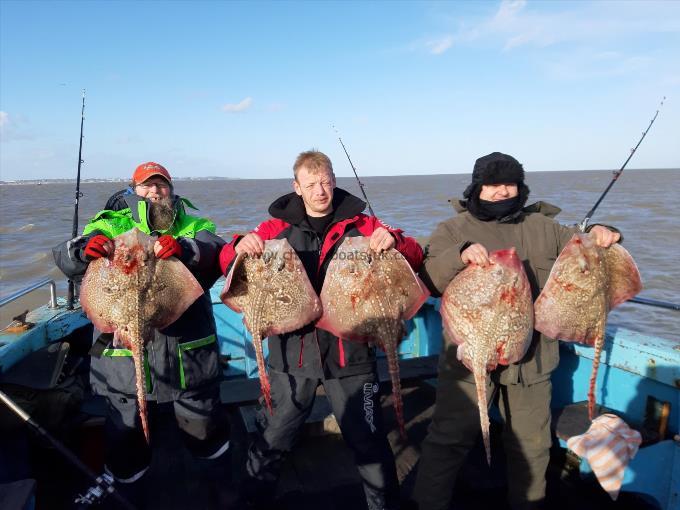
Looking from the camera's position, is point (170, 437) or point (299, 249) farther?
point (170, 437)

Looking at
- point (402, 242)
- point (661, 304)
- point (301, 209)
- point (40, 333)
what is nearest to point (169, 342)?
point (301, 209)

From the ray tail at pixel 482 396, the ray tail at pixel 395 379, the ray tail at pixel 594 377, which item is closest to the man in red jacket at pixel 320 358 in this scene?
the ray tail at pixel 395 379

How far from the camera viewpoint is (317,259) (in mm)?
3303

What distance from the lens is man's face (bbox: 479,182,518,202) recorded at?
325cm

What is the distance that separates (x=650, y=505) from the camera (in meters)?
Result: 3.62

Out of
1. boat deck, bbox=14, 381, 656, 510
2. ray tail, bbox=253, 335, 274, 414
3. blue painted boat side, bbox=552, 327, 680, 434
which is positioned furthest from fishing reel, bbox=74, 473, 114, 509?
blue painted boat side, bbox=552, 327, 680, 434

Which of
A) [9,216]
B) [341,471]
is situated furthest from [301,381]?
[9,216]

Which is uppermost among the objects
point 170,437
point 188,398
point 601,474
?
point 188,398

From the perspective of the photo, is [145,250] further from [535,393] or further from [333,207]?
[535,393]

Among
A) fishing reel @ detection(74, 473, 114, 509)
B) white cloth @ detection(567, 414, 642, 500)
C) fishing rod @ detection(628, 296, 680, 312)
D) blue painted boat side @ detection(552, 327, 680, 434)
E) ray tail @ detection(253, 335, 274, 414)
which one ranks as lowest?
fishing reel @ detection(74, 473, 114, 509)

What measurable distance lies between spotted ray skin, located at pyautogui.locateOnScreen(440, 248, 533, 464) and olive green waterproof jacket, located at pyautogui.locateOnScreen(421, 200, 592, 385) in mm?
167

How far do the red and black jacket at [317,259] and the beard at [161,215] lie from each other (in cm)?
55

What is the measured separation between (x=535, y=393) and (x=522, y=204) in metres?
1.32

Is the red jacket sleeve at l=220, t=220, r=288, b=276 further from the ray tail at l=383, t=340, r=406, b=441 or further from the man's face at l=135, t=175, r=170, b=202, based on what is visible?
the ray tail at l=383, t=340, r=406, b=441
